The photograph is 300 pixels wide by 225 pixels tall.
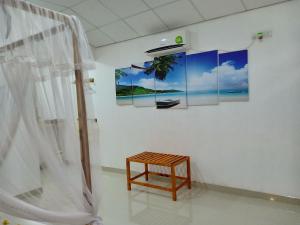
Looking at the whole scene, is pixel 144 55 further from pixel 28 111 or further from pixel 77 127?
pixel 28 111

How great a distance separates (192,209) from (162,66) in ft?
6.69

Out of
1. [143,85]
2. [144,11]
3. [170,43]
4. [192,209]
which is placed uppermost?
[144,11]

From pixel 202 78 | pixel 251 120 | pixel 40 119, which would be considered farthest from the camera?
pixel 202 78

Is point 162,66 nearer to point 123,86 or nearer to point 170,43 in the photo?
point 170,43

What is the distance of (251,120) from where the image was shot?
3.07 m

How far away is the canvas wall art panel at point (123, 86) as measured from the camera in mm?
4152

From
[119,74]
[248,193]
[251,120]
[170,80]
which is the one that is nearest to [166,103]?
[170,80]

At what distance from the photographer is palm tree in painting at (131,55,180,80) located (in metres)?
3.62

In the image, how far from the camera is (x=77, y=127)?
1.85m

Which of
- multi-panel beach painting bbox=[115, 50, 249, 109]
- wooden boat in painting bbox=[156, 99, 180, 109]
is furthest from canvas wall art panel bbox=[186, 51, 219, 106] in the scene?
wooden boat in painting bbox=[156, 99, 180, 109]

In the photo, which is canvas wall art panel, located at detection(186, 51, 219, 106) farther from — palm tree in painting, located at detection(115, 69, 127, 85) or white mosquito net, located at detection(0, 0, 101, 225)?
white mosquito net, located at detection(0, 0, 101, 225)

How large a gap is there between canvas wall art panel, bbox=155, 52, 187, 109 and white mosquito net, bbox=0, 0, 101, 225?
6.34 ft

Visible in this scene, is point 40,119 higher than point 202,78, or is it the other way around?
point 202,78

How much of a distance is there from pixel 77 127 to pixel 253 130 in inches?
86.6
